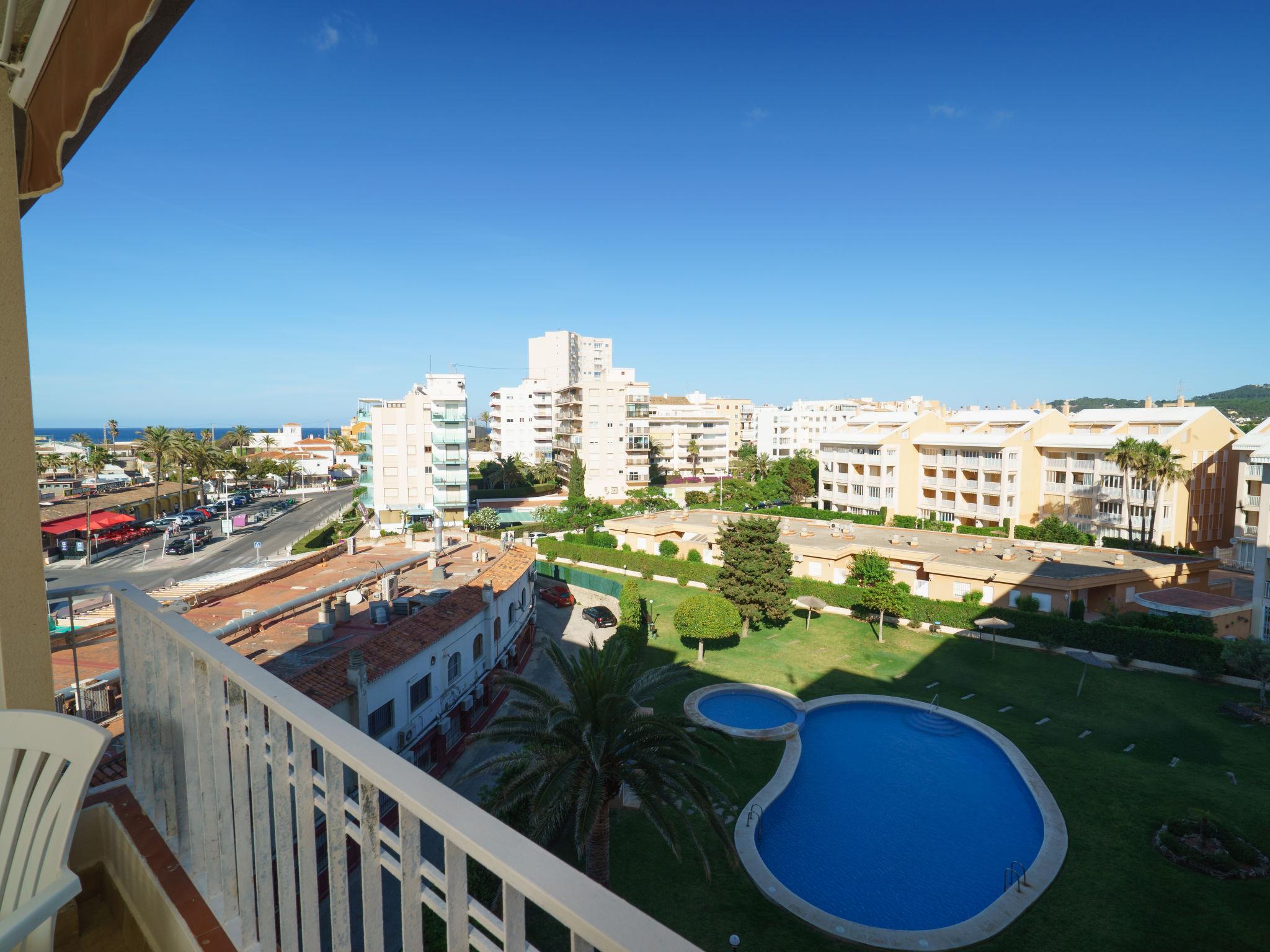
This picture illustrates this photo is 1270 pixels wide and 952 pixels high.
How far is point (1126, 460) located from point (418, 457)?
48042mm

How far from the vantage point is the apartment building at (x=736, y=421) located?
100125mm

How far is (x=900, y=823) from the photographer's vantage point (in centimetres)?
1491

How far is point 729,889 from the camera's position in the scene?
12406 millimetres

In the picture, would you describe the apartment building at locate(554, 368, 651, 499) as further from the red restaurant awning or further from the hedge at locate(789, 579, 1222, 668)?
the hedge at locate(789, 579, 1222, 668)

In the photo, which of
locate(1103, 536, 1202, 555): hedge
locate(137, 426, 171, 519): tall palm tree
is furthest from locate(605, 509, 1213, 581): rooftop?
locate(137, 426, 171, 519): tall palm tree

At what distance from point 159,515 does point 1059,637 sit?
6486 centimetres

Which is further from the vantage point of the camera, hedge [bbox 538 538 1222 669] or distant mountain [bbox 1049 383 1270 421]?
distant mountain [bbox 1049 383 1270 421]

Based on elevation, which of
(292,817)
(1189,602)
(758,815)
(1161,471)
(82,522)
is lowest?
(758,815)

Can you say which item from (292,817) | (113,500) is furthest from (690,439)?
(292,817)

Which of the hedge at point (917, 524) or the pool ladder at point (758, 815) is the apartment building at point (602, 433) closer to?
the hedge at point (917, 524)

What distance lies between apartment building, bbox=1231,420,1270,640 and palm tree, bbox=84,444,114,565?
54.6 meters

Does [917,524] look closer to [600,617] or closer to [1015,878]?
[600,617]

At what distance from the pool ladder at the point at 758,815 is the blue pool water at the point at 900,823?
0.13 meters

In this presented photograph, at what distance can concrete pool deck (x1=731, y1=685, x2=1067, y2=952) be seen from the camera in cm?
1114
